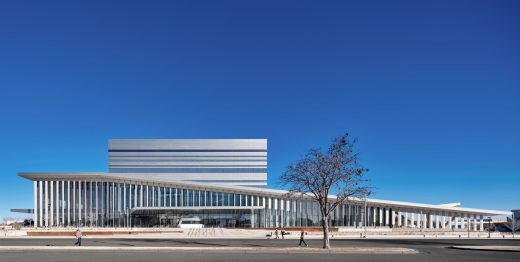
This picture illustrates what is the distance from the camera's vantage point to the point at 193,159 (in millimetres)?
120250

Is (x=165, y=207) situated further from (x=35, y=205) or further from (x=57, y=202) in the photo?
(x=35, y=205)

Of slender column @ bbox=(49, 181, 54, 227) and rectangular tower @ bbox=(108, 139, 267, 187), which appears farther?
rectangular tower @ bbox=(108, 139, 267, 187)

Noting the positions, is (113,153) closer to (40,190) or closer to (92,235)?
(40,190)

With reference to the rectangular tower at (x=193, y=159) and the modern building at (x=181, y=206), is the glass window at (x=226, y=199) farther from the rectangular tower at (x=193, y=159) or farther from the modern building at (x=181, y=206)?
the rectangular tower at (x=193, y=159)

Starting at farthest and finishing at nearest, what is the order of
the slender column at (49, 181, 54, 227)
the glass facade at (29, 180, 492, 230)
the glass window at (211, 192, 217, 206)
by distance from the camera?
the glass window at (211, 192, 217, 206)
the slender column at (49, 181, 54, 227)
the glass facade at (29, 180, 492, 230)

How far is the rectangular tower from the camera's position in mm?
119562

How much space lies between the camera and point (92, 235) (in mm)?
59406

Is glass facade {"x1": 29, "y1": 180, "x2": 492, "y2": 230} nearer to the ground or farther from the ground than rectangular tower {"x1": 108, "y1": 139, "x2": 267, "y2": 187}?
nearer to the ground

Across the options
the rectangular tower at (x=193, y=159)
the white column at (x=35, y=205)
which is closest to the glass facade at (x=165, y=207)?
the white column at (x=35, y=205)

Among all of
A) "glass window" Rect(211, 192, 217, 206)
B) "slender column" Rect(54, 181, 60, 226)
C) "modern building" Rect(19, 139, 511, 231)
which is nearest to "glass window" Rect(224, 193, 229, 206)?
"modern building" Rect(19, 139, 511, 231)

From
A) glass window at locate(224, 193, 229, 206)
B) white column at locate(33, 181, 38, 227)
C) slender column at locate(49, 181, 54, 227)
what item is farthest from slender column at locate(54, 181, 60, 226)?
glass window at locate(224, 193, 229, 206)

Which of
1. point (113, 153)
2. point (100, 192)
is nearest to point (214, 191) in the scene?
point (100, 192)

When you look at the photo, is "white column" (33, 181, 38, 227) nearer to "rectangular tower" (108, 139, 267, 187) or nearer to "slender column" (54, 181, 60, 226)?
"slender column" (54, 181, 60, 226)

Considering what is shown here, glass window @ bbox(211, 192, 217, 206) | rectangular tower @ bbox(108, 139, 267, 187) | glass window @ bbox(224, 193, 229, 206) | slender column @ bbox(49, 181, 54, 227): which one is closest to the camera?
slender column @ bbox(49, 181, 54, 227)
